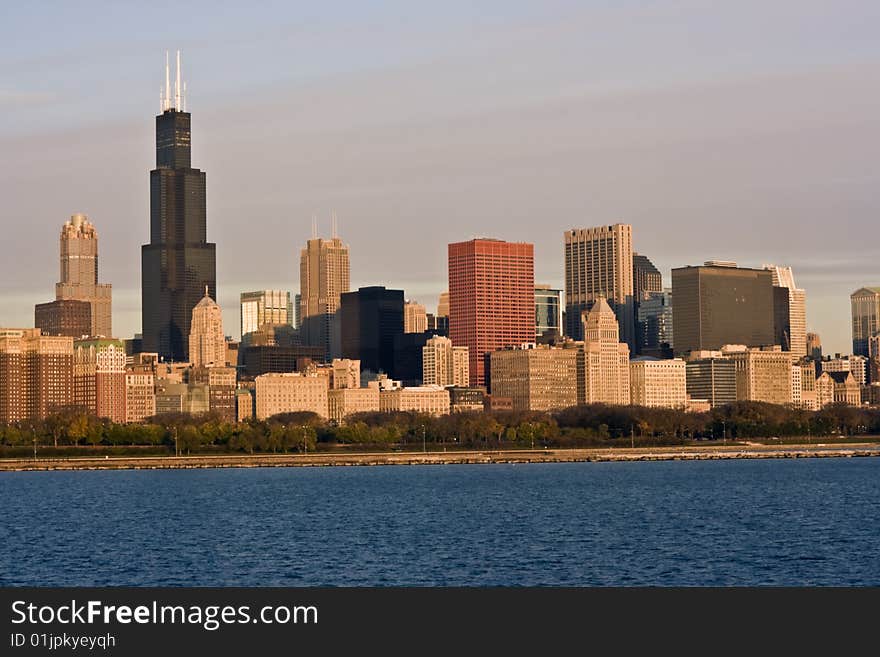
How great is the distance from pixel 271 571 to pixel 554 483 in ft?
286

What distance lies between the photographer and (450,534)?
9981 centimetres

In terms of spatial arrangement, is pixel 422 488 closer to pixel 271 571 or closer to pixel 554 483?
pixel 554 483

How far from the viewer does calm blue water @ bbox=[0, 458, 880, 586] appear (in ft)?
260

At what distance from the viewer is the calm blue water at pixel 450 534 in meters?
79.1
